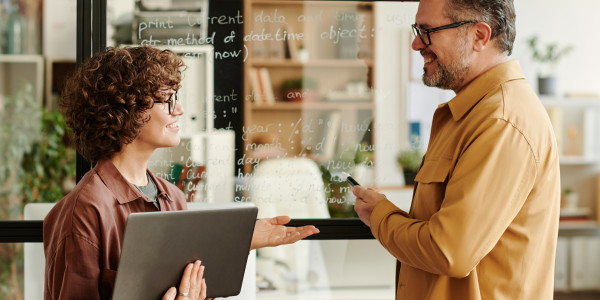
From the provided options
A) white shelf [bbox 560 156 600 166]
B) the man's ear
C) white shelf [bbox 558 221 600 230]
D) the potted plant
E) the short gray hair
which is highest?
the short gray hair

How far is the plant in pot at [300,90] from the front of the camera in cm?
248

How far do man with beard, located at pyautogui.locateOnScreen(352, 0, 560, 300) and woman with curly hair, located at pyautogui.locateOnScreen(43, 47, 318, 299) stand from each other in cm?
54

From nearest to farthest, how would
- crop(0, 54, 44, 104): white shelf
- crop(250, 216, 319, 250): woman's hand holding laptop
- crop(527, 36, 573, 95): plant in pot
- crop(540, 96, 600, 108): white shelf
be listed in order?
crop(250, 216, 319, 250): woman's hand holding laptop
crop(0, 54, 44, 104): white shelf
crop(527, 36, 573, 95): plant in pot
crop(540, 96, 600, 108): white shelf

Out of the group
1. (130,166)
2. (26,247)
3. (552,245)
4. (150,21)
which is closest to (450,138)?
(552,245)

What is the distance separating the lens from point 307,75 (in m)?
2.52

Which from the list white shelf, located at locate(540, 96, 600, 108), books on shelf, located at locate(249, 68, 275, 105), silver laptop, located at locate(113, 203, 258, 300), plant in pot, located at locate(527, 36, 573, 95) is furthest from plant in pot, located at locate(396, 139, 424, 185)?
white shelf, located at locate(540, 96, 600, 108)

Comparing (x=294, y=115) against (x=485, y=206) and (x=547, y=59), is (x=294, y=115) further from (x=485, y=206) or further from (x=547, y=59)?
(x=547, y=59)

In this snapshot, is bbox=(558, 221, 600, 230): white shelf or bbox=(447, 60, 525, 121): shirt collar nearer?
bbox=(447, 60, 525, 121): shirt collar

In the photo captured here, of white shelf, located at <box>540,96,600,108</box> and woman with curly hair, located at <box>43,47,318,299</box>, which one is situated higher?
white shelf, located at <box>540,96,600,108</box>

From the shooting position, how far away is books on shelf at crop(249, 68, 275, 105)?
7.93ft

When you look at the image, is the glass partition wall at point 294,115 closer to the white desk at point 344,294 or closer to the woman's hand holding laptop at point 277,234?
the white desk at point 344,294

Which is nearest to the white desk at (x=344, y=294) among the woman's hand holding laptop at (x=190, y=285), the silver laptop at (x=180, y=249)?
the silver laptop at (x=180, y=249)

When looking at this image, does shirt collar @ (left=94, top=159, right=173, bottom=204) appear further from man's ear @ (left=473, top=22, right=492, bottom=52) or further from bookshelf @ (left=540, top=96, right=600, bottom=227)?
bookshelf @ (left=540, top=96, right=600, bottom=227)

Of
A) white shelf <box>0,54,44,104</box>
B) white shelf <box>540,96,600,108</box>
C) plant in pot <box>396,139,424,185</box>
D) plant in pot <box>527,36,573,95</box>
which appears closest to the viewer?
plant in pot <box>396,139,424,185</box>
